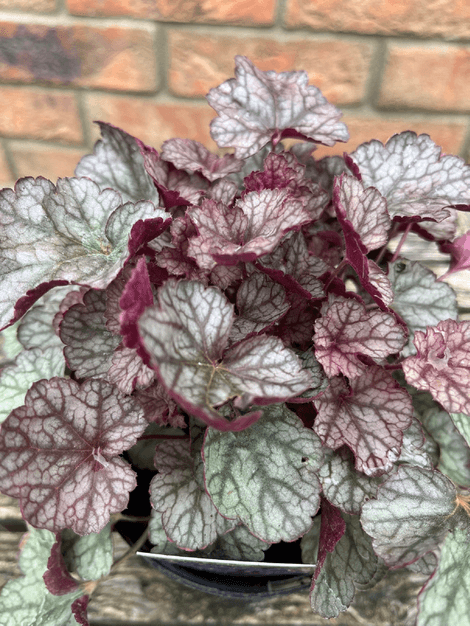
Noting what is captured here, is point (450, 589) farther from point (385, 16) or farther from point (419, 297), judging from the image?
point (385, 16)

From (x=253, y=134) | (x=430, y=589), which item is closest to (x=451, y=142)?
(x=253, y=134)

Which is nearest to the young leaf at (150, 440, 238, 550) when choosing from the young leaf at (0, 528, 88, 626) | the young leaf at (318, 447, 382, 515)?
the young leaf at (318, 447, 382, 515)

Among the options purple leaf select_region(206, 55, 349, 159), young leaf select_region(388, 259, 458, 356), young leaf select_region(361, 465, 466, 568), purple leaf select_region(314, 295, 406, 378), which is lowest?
young leaf select_region(361, 465, 466, 568)

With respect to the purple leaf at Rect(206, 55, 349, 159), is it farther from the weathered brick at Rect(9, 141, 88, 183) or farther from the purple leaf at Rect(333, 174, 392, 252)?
the weathered brick at Rect(9, 141, 88, 183)

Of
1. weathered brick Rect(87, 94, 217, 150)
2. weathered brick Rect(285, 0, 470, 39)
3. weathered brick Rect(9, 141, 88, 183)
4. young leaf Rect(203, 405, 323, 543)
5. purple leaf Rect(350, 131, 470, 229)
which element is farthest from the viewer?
weathered brick Rect(9, 141, 88, 183)

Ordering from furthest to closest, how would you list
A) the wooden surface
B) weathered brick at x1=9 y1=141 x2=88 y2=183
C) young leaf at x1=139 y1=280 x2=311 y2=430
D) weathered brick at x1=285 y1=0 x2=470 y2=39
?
weathered brick at x1=9 y1=141 x2=88 y2=183, weathered brick at x1=285 y1=0 x2=470 y2=39, the wooden surface, young leaf at x1=139 y1=280 x2=311 y2=430

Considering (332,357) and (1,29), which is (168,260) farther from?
(1,29)
